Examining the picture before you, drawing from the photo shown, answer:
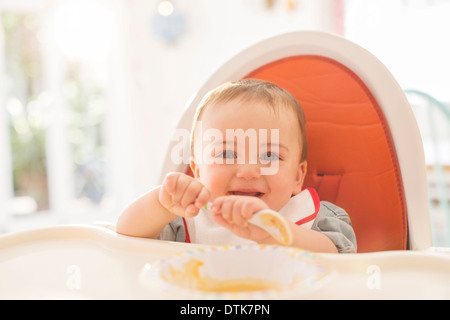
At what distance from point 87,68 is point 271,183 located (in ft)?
11.1

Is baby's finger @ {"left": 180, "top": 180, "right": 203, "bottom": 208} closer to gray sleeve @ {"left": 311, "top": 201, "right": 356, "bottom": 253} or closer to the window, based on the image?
gray sleeve @ {"left": 311, "top": 201, "right": 356, "bottom": 253}

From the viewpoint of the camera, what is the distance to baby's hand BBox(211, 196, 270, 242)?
62 centimetres

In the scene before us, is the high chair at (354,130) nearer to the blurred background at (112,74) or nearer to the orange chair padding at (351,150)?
the orange chair padding at (351,150)

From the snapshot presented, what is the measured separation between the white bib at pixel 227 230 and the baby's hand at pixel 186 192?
0.15 meters

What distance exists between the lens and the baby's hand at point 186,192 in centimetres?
70

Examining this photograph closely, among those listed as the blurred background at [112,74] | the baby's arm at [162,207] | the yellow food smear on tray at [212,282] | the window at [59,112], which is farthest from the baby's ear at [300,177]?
the window at [59,112]

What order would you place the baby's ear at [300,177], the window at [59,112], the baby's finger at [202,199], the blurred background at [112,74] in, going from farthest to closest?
the window at [59,112] < the blurred background at [112,74] < the baby's ear at [300,177] < the baby's finger at [202,199]

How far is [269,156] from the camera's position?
0.86m

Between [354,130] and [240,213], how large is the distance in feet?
1.41

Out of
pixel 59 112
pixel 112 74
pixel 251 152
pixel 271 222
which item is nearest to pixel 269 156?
pixel 251 152

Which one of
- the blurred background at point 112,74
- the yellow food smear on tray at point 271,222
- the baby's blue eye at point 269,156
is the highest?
the blurred background at point 112,74

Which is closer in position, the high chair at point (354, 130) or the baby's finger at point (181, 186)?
the baby's finger at point (181, 186)
